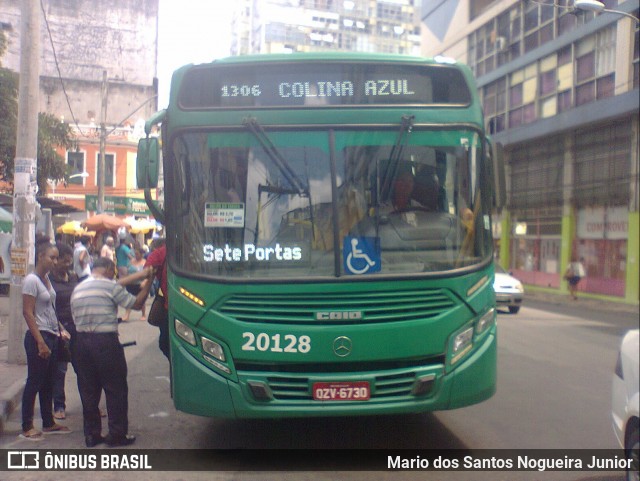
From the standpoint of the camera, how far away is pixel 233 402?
5520mm

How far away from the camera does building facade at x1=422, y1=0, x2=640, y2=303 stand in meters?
26.6

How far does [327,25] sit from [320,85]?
9320 cm

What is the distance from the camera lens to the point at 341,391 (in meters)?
5.48

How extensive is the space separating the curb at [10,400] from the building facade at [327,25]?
3385 inches

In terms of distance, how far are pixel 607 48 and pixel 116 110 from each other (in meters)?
32.4

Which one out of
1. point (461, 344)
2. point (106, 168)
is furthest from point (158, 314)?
point (106, 168)

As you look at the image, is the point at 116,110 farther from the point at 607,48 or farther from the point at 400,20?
the point at 400,20

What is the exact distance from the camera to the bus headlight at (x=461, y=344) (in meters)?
5.64

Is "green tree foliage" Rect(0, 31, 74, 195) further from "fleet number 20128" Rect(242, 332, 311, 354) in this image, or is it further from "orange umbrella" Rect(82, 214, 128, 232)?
"fleet number 20128" Rect(242, 332, 311, 354)

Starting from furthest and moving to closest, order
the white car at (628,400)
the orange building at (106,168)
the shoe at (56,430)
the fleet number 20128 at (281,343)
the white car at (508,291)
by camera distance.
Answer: the orange building at (106,168), the white car at (508,291), the shoe at (56,430), the fleet number 20128 at (281,343), the white car at (628,400)

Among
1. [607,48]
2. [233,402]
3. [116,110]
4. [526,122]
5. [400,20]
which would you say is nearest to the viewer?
[233,402]

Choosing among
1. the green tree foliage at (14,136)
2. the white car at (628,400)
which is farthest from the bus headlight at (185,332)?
the green tree foliage at (14,136)

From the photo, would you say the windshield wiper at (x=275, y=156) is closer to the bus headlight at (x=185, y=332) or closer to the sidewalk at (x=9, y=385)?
the bus headlight at (x=185, y=332)

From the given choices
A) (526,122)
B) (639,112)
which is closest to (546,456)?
(639,112)
